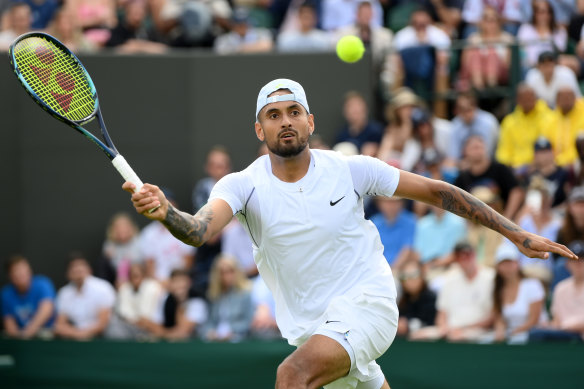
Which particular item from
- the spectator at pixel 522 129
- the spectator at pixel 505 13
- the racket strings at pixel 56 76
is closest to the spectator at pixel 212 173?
the spectator at pixel 522 129

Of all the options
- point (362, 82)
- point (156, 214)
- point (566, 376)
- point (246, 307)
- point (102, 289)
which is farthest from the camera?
point (362, 82)

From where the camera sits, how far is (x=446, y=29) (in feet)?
42.2

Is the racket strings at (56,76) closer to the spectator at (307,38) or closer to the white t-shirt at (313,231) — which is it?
the white t-shirt at (313,231)

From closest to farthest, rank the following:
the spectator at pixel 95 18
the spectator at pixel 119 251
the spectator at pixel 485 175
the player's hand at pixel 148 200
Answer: the player's hand at pixel 148 200 → the spectator at pixel 485 175 → the spectator at pixel 119 251 → the spectator at pixel 95 18

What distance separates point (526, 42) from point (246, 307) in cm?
448

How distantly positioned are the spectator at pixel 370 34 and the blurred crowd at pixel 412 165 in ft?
0.08

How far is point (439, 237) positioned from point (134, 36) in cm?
539

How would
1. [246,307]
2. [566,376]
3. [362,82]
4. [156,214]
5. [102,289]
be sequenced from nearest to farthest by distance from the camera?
[156,214] → [566,376] → [246,307] → [102,289] → [362,82]

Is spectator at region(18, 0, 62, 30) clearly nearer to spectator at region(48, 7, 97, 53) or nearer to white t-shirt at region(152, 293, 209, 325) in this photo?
spectator at region(48, 7, 97, 53)

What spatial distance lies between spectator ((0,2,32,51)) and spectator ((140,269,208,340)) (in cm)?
408

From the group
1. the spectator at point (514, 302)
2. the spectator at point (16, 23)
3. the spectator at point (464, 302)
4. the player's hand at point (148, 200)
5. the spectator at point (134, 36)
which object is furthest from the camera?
the spectator at point (134, 36)

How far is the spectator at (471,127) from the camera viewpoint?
11.4 m

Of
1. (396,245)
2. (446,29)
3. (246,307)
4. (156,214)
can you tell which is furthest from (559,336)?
(446,29)

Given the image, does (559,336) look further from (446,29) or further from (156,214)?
(446,29)
